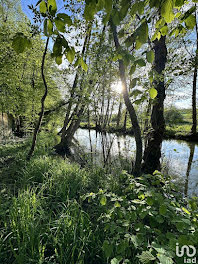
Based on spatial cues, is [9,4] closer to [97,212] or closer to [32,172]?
[32,172]

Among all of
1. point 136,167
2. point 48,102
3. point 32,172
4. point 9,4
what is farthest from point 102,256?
point 9,4

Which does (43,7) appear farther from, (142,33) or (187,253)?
(187,253)

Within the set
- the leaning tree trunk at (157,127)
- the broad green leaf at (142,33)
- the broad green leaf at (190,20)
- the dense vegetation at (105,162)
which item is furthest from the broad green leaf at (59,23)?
the leaning tree trunk at (157,127)

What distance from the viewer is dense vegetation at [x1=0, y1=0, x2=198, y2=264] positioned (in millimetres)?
699

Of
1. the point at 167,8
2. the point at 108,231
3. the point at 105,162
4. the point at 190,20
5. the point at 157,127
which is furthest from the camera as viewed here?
the point at 105,162

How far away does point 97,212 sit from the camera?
193cm

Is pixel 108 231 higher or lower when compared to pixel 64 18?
lower

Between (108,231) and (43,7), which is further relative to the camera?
(108,231)

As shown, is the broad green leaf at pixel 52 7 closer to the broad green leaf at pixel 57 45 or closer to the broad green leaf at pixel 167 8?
the broad green leaf at pixel 57 45

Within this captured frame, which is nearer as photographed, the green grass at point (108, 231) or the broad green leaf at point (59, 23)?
the broad green leaf at point (59, 23)

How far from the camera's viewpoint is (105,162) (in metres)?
3.90

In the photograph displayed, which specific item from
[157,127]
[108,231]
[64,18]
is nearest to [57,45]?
[64,18]

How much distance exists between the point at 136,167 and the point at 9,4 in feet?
41.9

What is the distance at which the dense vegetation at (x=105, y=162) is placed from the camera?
699 mm
